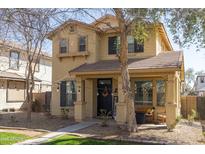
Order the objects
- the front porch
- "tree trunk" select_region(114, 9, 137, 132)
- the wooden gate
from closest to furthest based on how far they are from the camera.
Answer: "tree trunk" select_region(114, 9, 137, 132), the front porch, the wooden gate

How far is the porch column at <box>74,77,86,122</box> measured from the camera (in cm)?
1720

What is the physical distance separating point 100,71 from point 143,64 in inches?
99.0

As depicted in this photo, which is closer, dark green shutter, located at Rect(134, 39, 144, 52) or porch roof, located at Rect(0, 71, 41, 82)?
dark green shutter, located at Rect(134, 39, 144, 52)

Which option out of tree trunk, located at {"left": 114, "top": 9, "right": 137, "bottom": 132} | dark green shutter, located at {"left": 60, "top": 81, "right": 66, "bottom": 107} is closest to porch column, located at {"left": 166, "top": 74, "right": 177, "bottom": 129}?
tree trunk, located at {"left": 114, "top": 9, "right": 137, "bottom": 132}

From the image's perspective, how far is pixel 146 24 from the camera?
13148 millimetres

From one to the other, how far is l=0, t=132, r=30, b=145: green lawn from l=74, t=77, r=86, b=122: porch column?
535cm

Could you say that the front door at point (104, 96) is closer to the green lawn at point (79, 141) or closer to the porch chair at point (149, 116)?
the porch chair at point (149, 116)

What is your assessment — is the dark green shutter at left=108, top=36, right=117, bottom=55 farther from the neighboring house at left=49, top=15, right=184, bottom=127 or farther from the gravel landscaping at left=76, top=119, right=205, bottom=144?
the gravel landscaping at left=76, top=119, right=205, bottom=144

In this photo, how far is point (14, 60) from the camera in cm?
2664

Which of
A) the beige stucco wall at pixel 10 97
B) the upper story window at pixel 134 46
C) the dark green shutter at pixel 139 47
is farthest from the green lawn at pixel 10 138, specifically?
the beige stucco wall at pixel 10 97

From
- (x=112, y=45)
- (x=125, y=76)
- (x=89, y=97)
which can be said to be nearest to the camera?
(x=125, y=76)

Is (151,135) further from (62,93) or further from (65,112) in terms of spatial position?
(62,93)

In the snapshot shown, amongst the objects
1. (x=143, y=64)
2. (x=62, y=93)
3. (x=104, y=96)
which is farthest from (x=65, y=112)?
(x=143, y=64)
